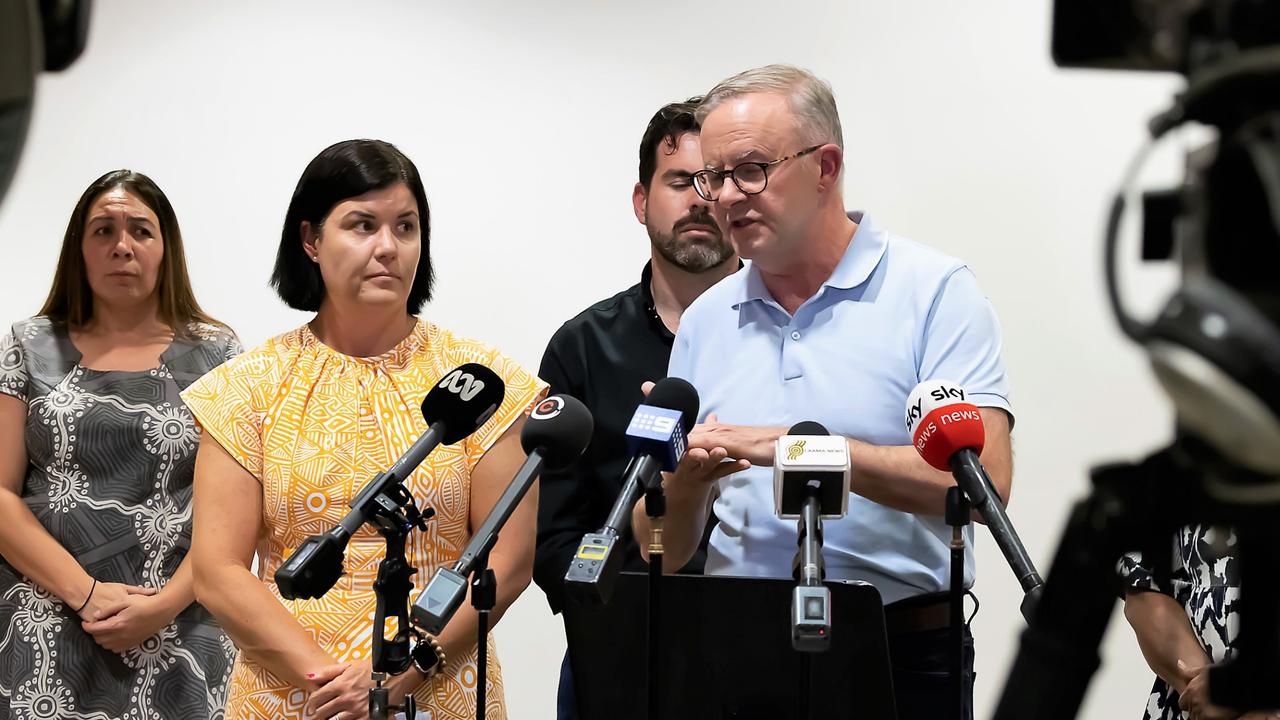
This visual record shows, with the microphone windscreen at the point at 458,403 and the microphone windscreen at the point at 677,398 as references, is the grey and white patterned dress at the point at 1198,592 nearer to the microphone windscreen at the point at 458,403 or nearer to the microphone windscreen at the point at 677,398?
the microphone windscreen at the point at 677,398

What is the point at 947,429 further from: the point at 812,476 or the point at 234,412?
the point at 234,412

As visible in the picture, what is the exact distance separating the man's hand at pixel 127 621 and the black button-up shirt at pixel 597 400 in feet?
2.94

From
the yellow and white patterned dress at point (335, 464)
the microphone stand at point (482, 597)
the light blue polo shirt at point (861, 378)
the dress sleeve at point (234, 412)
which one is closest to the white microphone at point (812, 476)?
the microphone stand at point (482, 597)

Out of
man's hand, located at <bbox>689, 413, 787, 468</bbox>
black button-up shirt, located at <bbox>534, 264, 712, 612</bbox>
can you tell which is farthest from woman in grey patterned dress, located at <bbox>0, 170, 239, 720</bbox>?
man's hand, located at <bbox>689, 413, 787, 468</bbox>

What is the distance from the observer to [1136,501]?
0.63m

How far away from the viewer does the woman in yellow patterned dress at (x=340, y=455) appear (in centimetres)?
231

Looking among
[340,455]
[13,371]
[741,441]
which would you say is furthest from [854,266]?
[13,371]

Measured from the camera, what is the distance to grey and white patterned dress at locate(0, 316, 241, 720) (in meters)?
2.96

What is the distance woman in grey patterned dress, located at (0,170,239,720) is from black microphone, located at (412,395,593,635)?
1.66m

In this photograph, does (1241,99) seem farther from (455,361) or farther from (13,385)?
(13,385)

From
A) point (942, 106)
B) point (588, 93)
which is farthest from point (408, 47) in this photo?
point (942, 106)

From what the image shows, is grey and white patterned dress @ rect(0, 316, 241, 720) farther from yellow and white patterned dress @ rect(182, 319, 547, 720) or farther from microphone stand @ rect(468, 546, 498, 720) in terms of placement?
microphone stand @ rect(468, 546, 498, 720)

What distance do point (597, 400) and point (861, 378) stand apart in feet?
3.20

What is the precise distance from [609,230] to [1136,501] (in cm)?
375
